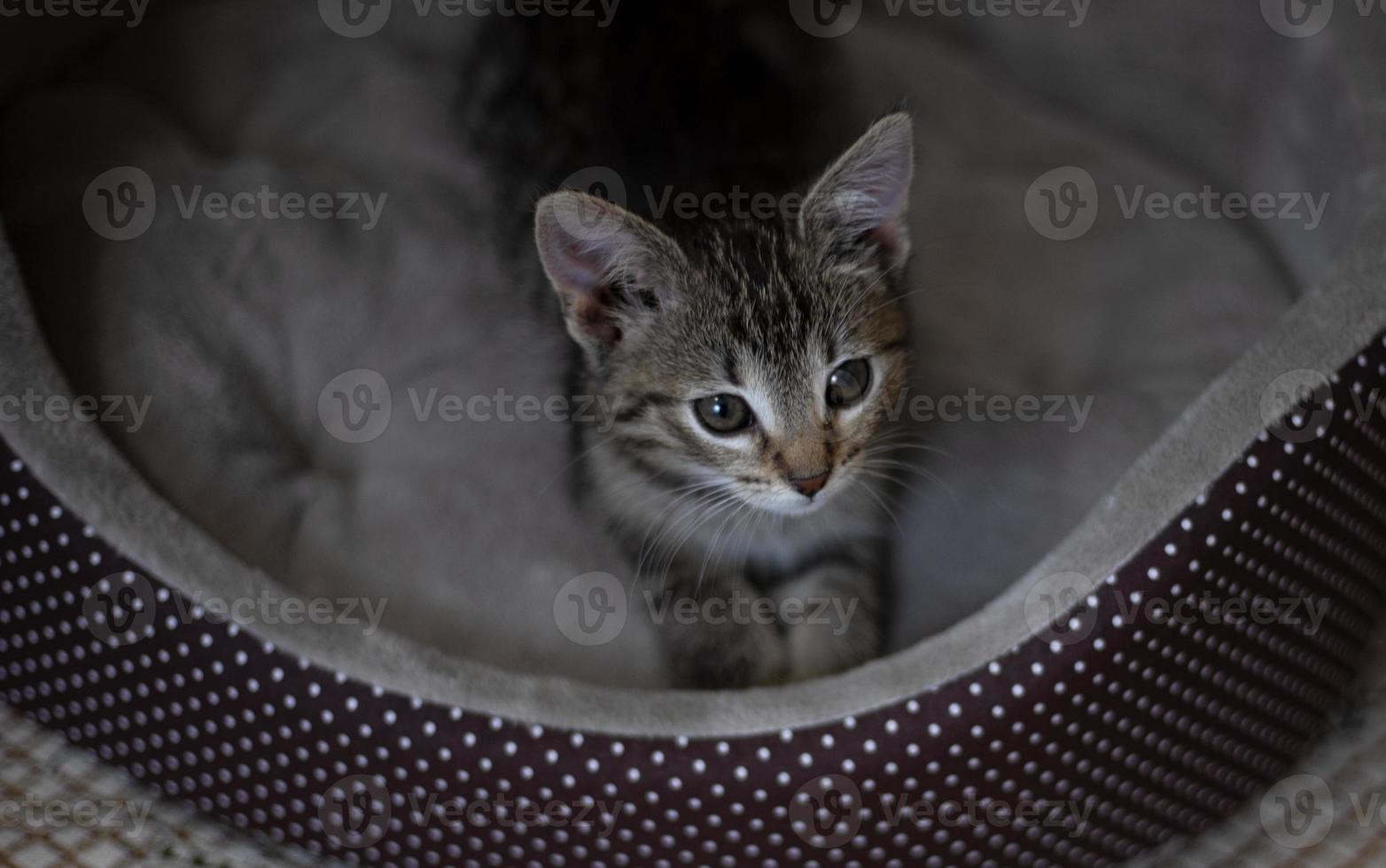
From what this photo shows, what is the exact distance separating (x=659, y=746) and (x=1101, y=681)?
520mm

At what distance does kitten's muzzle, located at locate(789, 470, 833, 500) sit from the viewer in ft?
4.59

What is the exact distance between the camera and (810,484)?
1.40m

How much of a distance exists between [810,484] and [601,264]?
0.38 m
